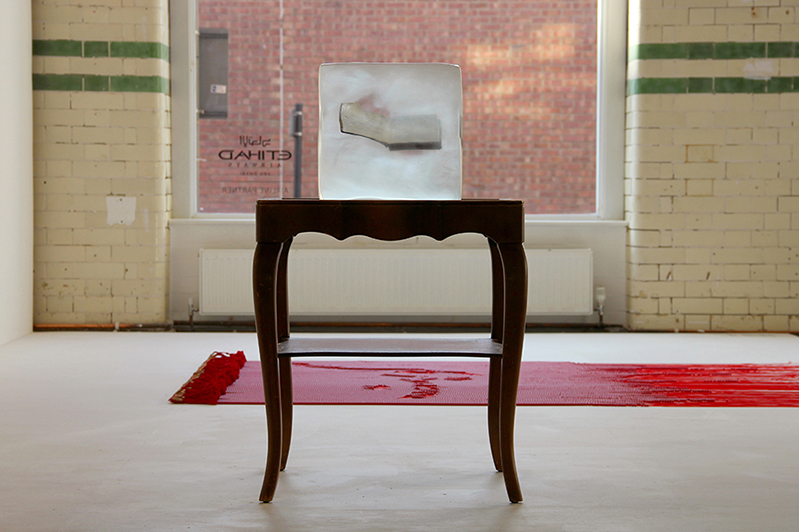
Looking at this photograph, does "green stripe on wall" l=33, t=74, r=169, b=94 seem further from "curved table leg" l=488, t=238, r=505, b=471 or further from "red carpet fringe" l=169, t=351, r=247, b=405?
"curved table leg" l=488, t=238, r=505, b=471

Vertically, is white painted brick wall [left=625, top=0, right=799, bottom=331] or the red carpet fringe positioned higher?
white painted brick wall [left=625, top=0, right=799, bottom=331]

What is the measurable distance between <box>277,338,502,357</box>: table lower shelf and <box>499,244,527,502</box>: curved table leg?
5 cm

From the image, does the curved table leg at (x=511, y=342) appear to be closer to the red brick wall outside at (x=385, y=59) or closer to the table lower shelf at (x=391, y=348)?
the table lower shelf at (x=391, y=348)

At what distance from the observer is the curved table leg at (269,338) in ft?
7.07

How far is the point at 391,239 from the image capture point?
2115 mm

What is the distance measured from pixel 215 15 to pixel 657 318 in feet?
11.5

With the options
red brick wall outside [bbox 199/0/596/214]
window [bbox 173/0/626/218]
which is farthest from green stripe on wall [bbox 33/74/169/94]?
red brick wall outside [bbox 199/0/596/214]

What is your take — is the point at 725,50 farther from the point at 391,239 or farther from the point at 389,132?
the point at 391,239

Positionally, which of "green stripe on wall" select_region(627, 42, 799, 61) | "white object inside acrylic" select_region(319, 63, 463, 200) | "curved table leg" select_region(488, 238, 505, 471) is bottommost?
"curved table leg" select_region(488, 238, 505, 471)

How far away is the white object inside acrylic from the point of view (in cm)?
218

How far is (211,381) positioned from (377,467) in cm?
128

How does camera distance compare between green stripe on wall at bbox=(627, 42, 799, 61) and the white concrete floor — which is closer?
the white concrete floor

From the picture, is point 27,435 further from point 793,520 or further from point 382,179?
point 793,520

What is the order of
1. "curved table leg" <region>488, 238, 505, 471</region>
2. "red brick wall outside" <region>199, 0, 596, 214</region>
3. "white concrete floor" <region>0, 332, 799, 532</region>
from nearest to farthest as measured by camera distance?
1. "white concrete floor" <region>0, 332, 799, 532</region>
2. "curved table leg" <region>488, 238, 505, 471</region>
3. "red brick wall outside" <region>199, 0, 596, 214</region>
